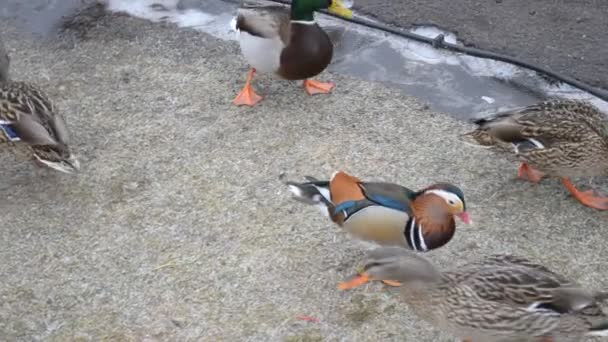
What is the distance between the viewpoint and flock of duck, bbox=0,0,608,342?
296 centimetres

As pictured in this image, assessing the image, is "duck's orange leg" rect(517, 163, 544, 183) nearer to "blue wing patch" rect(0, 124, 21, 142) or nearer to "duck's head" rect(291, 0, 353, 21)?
"duck's head" rect(291, 0, 353, 21)

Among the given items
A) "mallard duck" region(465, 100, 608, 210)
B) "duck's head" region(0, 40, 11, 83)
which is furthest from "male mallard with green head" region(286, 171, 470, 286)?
"duck's head" region(0, 40, 11, 83)

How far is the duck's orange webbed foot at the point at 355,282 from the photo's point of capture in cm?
318

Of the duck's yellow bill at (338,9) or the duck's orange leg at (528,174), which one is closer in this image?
the duck's orange leg at (528,174)

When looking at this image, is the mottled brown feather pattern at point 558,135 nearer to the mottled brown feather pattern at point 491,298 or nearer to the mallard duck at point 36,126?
the mottled brown feather pattern at point 491,298

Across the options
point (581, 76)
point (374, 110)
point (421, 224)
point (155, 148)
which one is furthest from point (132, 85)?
point (581, 76)

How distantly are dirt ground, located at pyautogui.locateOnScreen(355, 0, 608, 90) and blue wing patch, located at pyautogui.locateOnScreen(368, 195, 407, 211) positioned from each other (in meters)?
2.00

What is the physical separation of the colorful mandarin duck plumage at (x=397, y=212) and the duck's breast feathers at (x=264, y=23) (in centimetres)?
136

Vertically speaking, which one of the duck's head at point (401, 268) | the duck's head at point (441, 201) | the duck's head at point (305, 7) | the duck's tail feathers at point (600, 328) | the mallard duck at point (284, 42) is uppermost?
the duck's head at point (305, 7)

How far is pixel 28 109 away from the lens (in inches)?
154

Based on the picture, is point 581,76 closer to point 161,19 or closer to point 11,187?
point 161,19

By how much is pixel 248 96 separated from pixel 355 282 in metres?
1.75

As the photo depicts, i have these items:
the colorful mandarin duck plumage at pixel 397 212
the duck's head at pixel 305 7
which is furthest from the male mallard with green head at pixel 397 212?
the duck's head at pixel 305 7

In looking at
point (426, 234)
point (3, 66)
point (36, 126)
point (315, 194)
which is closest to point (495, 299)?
point (426, 234)
